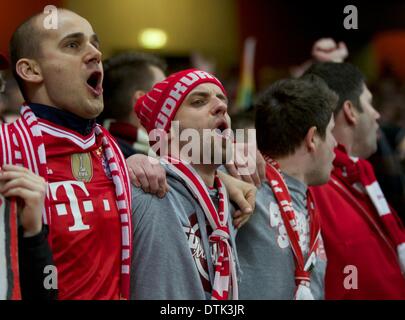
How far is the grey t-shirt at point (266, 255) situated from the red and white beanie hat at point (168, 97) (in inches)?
20.4

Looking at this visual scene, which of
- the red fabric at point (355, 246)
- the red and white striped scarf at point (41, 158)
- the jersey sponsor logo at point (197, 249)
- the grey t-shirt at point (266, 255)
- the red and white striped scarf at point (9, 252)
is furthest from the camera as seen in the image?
the red fabric at point (355, 246)

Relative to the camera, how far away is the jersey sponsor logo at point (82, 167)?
257cm

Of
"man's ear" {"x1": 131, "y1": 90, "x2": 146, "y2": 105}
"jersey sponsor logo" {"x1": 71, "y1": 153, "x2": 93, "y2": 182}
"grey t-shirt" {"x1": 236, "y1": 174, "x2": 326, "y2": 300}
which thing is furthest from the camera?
"man's ear" {"x1": 131, "y1": 90, "x2": 146, "y2": 105}

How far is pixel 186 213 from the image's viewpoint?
2791mm

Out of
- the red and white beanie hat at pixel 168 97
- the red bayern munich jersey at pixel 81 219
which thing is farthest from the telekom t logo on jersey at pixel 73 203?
the red and white beanie hat at pixel 168 97

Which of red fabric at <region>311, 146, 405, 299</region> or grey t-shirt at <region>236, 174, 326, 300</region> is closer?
grey t-shirt at <region>236, 174, 326, 300</region>

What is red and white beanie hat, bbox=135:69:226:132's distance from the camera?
2.94m

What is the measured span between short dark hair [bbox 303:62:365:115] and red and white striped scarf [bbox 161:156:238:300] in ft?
4.53

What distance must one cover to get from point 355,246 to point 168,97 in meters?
1.21

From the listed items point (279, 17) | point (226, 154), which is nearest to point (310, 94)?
point (226, 154)

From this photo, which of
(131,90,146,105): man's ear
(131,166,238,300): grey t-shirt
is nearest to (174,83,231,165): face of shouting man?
(131,166,238,300): grey t-shirt

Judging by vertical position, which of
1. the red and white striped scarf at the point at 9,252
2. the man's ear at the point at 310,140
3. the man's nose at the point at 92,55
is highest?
the man's nose at the point at 92,55

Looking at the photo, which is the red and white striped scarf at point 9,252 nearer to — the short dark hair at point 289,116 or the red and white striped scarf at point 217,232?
the red and white striped scarf at point 217,232

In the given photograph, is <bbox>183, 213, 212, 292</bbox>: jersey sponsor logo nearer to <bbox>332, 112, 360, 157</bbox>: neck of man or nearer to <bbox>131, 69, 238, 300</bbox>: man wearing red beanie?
<bbox>131, 69, 238, 300</bbox>: man wearing red beanie
